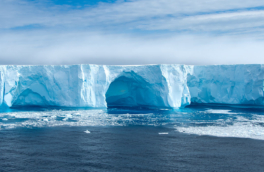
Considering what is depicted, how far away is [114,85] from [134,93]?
2.11m

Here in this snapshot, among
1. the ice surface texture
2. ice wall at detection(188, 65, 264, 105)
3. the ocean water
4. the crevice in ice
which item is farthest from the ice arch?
the ocean water

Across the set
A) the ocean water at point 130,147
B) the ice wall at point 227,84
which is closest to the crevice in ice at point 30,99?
the ocean water at point 130,147

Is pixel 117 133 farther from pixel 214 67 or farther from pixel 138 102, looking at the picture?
pixel 214 67

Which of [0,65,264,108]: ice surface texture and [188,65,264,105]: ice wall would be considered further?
[188,65,264,105]: ice wall

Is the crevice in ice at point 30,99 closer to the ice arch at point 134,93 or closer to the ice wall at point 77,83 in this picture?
the ice wall at point 77,83

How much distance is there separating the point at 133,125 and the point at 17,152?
20.3ft

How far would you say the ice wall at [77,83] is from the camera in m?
21.5

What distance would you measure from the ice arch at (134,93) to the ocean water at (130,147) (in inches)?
412

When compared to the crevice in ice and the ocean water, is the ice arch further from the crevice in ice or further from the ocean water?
the ocean water

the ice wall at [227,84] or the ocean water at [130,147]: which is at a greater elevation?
the ice wall at [227,84]

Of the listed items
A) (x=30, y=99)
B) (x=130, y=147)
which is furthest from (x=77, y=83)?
(x=130, y=147)

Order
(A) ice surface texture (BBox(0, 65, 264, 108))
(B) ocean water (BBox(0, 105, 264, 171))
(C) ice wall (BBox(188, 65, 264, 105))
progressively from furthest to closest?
(C) ice wall (BBox(188, 65, 264, 105))
(A) ice surface texture (BBox(0, 65, 264, 108))
(B) ocean water (BBox(0, 105, 264, 171))

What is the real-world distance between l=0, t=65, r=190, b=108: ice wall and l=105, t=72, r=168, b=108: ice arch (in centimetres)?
9

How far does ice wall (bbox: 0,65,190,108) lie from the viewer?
21547 millimetres
